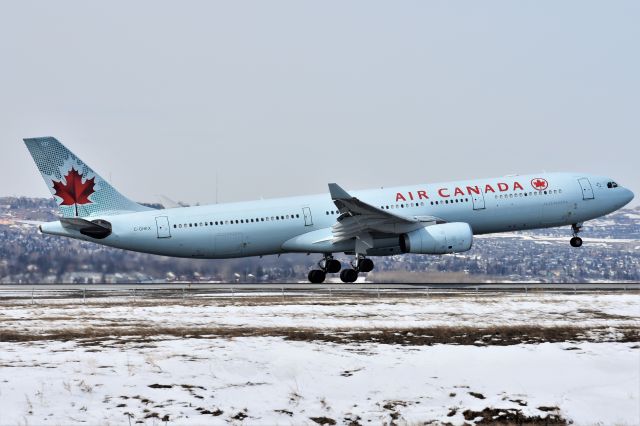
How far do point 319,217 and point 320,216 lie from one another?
87 millimetres

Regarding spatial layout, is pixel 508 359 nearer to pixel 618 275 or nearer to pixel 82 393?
pixel 82 393

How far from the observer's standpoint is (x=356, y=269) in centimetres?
5375

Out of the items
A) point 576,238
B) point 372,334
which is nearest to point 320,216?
point 576,238

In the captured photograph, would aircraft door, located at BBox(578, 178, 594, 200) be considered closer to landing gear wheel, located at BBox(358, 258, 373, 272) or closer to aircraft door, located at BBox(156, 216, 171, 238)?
landing gear wheel, located at BBox(358, 258, 373, 272)

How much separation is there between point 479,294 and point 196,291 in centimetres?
1655

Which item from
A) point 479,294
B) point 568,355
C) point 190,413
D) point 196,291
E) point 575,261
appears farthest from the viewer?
point 575,261

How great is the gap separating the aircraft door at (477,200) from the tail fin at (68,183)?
21.4m

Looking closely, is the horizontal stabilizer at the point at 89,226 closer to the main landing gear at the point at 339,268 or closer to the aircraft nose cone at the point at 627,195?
the main landing gear at the point at 339,268

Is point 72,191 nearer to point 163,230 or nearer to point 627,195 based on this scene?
point 163,230

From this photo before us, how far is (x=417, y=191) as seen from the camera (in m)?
53.7

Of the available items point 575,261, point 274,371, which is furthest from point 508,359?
point 575,261

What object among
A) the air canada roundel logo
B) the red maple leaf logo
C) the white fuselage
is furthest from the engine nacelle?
the red maple leaf logo

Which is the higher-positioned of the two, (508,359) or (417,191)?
(417,191)

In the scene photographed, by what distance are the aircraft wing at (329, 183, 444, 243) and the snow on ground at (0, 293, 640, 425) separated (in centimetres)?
2107
